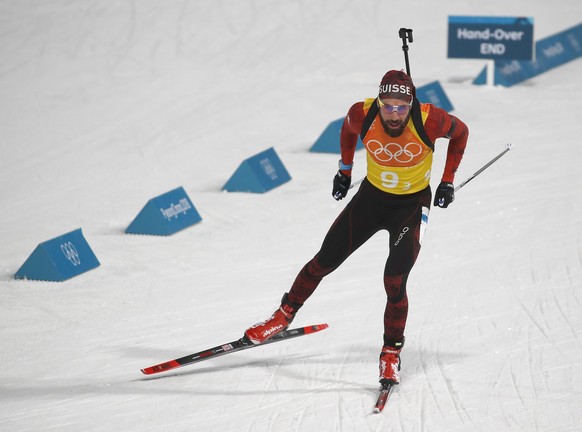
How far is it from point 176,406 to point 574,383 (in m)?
2.40

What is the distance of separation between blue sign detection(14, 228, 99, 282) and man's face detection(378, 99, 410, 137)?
3.91 meters

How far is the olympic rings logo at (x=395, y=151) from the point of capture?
19.0 feet

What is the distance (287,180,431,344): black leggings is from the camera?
19.5 feet

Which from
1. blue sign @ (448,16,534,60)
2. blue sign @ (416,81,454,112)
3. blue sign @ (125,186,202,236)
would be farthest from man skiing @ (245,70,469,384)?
blue sign @ (448,16,534,60)

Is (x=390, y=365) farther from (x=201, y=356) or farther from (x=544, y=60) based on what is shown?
(x=544, y=60)

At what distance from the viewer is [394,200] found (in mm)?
6039

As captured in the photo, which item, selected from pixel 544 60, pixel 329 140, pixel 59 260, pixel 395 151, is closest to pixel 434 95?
pixel 329 140

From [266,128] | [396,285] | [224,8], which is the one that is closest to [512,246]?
[396,285]

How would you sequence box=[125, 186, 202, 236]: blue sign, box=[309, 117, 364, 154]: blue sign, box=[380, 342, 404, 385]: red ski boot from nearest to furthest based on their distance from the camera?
1. box=[380, 342, 404, 385]: red ski boot
2. box=[125, 186, 202, 236]: blue sign
3. box=[309, 117, 364, 154]: blue sign

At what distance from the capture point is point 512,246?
8844 millimetres

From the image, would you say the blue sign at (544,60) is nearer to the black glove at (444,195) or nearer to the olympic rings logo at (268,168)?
the olympic rings logo at (268,168)

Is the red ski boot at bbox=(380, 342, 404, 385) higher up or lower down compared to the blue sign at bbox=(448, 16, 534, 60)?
higher up

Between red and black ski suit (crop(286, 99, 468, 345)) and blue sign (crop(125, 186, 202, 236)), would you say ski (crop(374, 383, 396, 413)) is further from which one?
blue sign (crop(125, 186, 202, 236))

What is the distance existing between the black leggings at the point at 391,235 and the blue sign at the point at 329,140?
6778 mm
